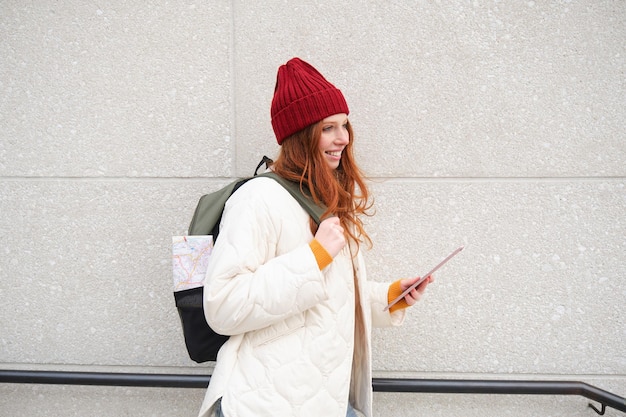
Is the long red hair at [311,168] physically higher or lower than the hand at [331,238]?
higher

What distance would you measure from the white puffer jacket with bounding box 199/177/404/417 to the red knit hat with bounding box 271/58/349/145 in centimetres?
24

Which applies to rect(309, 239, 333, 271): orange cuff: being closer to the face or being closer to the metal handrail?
the face

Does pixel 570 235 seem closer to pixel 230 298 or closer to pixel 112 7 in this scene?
pixel 230 298

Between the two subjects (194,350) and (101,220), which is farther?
(101,220)

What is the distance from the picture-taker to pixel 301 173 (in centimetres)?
166

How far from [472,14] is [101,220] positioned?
7.12 ft

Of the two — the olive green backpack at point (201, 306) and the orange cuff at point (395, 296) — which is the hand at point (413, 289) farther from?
the olive green backpack at point (201, 306)

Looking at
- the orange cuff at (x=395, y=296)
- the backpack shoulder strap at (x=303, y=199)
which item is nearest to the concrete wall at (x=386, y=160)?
the orange cuff at (x=395, y=296)

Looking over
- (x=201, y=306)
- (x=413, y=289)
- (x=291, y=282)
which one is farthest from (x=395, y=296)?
(x=201, y=306)

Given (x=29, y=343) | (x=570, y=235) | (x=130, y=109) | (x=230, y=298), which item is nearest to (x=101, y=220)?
(x=130, y=109)

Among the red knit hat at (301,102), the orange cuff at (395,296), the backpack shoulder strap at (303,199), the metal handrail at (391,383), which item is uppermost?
the red knit hat at (301,102)

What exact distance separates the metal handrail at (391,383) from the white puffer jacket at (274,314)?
640 millimetres

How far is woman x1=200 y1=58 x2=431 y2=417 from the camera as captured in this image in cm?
140

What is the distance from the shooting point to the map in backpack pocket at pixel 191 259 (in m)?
1.66
